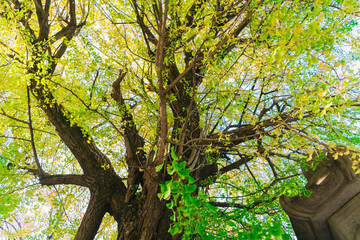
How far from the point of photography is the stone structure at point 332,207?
7.47 ft

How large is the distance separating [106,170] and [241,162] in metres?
2.79

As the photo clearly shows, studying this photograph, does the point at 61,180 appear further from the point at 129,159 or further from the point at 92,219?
the point at 129,159

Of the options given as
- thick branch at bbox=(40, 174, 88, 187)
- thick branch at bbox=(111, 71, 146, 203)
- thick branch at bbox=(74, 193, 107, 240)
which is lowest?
thick branch at bbox=(74, 193, 107, 240)

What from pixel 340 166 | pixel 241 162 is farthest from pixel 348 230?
pixel 241 162

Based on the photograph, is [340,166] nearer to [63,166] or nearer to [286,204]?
[286,204]

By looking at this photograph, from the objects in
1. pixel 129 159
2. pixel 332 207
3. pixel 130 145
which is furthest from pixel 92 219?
pixel 332 207

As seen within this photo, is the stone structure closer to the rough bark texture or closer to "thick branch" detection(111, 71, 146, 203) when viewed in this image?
the rough bark texture

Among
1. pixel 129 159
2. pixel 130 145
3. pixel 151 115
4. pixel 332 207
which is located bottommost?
pixel 332 207

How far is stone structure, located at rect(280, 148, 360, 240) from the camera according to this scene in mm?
2277

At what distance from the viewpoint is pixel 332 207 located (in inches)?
95.1

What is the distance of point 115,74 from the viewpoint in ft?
17.8

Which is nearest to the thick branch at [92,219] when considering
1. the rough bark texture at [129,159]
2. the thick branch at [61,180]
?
the rough bark texture at [129,159]

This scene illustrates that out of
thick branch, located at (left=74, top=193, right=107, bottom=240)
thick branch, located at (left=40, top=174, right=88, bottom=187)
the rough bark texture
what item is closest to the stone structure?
the rough bark texture

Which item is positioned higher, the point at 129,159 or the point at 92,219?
the point at 129,159
